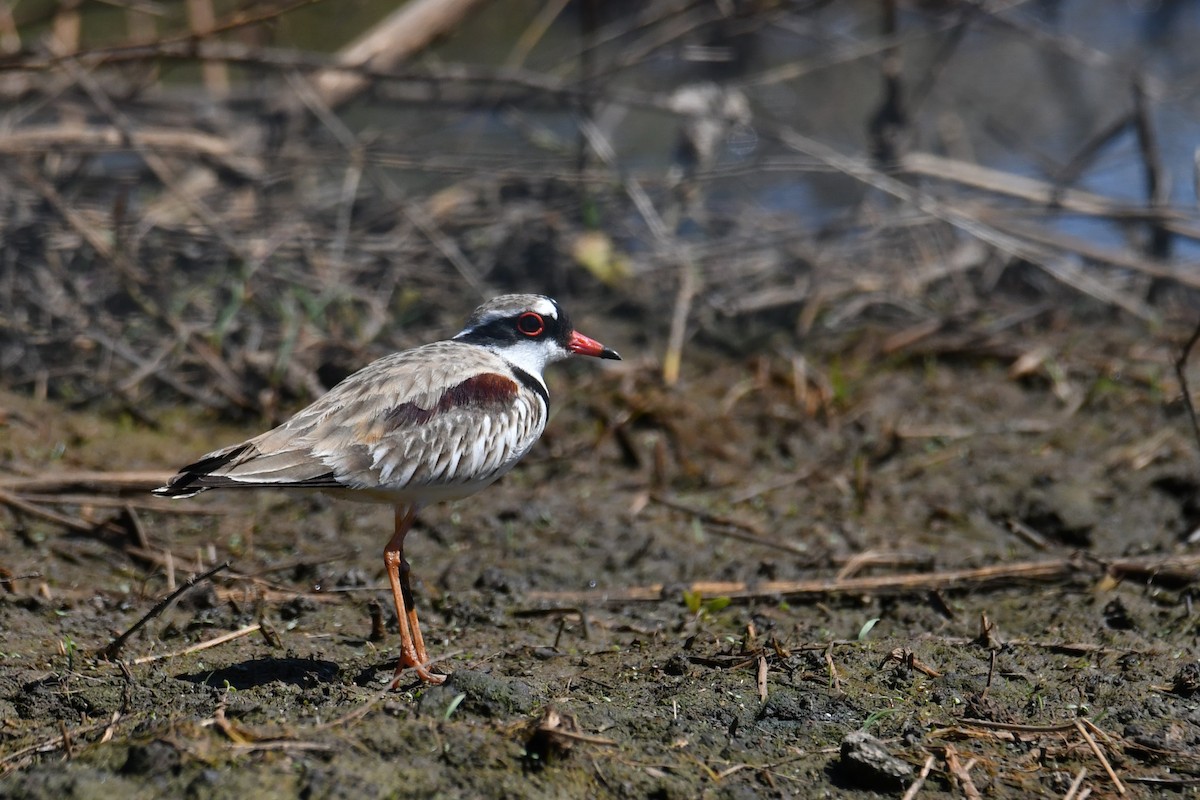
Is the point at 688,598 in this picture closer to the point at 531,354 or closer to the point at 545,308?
the point at 531,354

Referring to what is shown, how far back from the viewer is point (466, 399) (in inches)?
197

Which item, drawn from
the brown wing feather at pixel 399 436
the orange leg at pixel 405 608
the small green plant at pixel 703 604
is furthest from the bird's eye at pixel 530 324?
the small green plant at pixel 703 604

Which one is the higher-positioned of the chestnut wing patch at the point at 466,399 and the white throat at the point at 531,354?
the chestnut wing patch at the point at 466,399

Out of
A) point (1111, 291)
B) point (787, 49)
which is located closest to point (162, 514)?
point (1111, 291)

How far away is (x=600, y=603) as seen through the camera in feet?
18.1

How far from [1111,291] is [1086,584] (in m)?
3.43

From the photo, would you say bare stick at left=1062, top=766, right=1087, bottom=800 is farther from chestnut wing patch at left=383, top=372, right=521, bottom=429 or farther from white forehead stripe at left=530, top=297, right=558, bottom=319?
white forehead stripe at left=530, top=297, right=558, bottom=319

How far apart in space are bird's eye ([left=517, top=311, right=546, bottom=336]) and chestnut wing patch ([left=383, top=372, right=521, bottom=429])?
17.5 inches

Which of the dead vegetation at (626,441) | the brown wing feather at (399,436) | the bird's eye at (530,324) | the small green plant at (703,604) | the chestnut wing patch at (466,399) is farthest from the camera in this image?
the bird's eye at (530,324)

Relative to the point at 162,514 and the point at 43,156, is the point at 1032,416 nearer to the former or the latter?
the point at 162,514

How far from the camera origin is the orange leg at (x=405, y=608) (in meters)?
4.55

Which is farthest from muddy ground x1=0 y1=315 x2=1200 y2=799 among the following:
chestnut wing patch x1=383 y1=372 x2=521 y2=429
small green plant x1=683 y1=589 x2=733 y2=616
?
chestnut wing patch x1=383 y1=372 x2=521 y2=429

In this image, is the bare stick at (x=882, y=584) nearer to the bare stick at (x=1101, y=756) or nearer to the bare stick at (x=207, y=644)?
the bare stick at (x=207, y=644)

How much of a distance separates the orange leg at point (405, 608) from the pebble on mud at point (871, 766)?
137 cm
